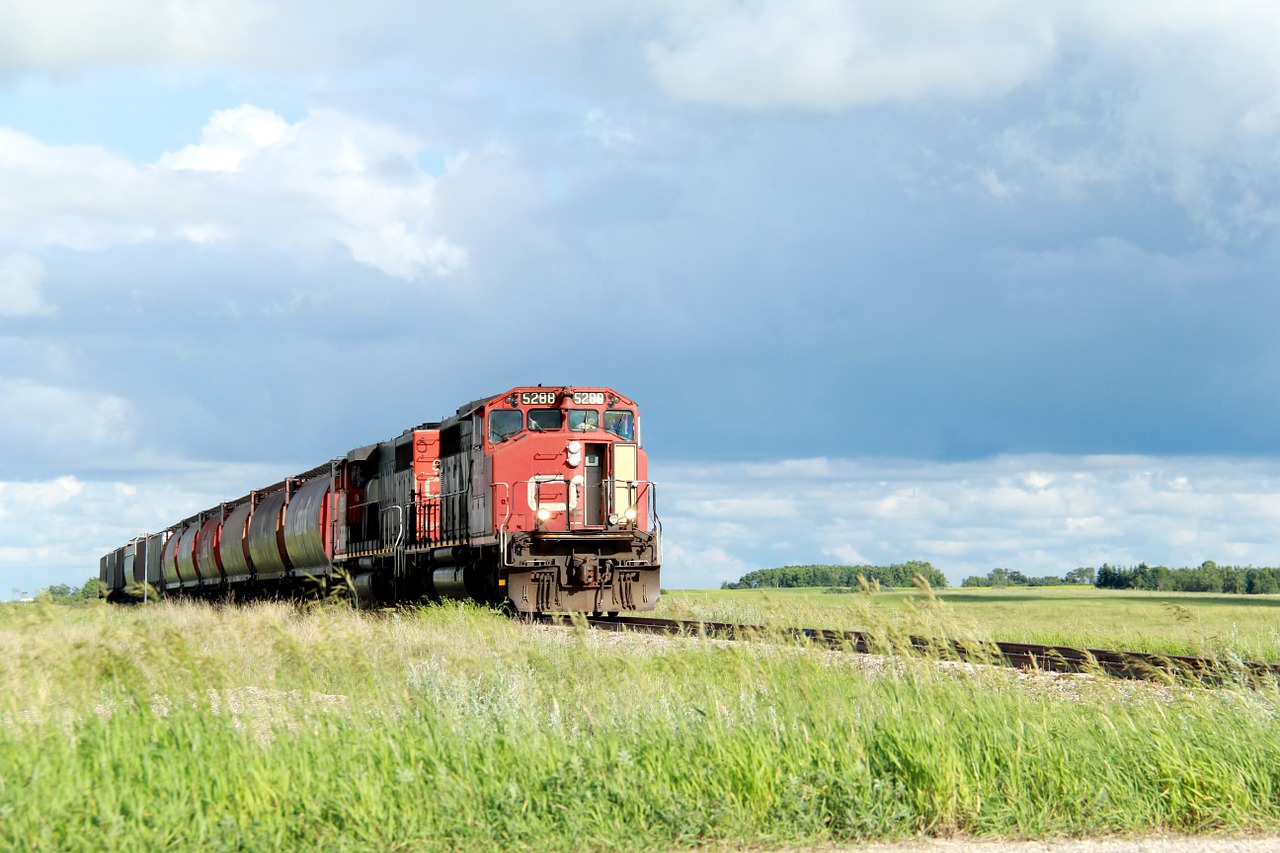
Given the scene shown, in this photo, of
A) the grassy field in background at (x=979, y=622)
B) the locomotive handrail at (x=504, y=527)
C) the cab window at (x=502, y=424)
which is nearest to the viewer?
the grassy field in background at (x=979, y=622)

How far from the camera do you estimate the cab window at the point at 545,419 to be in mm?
22391

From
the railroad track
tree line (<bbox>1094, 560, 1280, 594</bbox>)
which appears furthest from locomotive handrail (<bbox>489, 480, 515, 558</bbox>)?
tree line (<bbox>1094, 560, 1280, 594</bbox>)

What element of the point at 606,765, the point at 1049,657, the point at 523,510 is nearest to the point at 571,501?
the point at 523,510

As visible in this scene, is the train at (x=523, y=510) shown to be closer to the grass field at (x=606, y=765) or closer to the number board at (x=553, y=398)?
the number board at (x=553, y=398)

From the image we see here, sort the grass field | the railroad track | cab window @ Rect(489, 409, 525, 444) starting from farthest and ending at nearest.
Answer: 1. cab window @ Rect(489, 409, 525, 444)
2. the railroad track
3. the grass field

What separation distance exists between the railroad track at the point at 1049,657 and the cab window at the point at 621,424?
426cm

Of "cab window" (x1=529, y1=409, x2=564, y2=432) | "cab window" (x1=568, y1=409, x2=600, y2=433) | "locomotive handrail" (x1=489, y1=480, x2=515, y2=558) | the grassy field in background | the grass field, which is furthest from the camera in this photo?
"cab window" (x1=568, y1=409, x2=600, y2=433)

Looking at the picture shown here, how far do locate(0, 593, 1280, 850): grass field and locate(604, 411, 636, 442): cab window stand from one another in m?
14.2

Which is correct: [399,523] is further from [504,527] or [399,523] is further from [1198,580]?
[1198,580]

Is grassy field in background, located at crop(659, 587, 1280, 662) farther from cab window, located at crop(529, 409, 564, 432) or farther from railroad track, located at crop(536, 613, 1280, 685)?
cab window, located at crop(529, 409, 564, 432)

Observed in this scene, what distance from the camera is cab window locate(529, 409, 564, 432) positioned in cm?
2239

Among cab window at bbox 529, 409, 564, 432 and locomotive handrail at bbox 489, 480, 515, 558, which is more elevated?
cab window at bbox 529, 409, 564, 432

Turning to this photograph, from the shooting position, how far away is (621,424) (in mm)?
22938

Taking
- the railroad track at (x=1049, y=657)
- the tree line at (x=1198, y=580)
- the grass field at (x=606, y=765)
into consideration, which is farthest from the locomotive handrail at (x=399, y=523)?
the tree line at (x=1198, y=580)
